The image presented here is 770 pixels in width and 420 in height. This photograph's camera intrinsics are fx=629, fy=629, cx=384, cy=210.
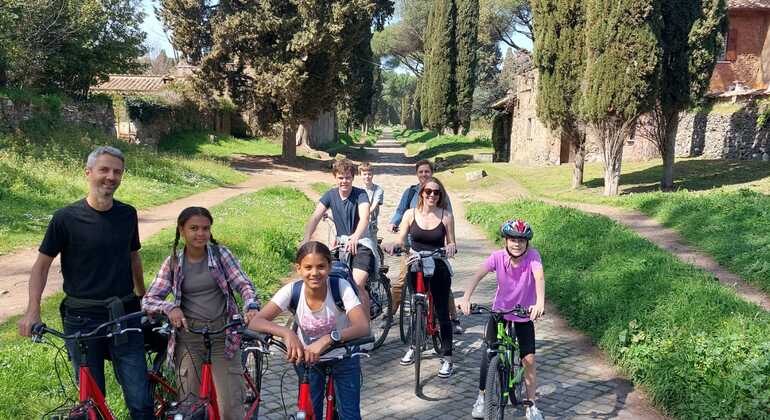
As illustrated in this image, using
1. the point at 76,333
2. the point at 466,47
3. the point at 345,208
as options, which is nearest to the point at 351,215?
the point at 345,208

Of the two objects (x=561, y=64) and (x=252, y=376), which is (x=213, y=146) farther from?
(x=252, y=376)

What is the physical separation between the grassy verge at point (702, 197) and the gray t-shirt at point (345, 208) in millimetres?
6389

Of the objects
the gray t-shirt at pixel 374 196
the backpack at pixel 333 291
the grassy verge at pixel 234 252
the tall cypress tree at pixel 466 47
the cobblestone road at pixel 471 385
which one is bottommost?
the cobblestone road at pixel 471 385

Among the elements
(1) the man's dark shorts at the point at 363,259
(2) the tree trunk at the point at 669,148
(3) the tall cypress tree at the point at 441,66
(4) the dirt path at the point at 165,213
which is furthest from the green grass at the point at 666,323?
(3) the tall cypress tree at the point at 441,66

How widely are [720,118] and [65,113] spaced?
2533 cm

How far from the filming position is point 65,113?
21.8 meters

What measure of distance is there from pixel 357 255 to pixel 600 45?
15.3 meters

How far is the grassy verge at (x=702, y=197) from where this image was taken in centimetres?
1067

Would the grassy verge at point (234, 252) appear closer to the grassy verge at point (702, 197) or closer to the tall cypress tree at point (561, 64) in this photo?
the grassy verge at point (702, 197)

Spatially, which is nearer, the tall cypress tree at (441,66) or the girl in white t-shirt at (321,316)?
the girl in white t-shirt at (321,316)

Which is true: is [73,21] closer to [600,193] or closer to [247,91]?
[247,91]

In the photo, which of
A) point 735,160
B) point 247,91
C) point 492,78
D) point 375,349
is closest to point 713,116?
point 735,160

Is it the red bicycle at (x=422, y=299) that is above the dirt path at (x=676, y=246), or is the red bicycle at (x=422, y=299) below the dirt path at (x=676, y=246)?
above

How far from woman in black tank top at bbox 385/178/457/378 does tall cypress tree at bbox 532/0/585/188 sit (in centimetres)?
1586
